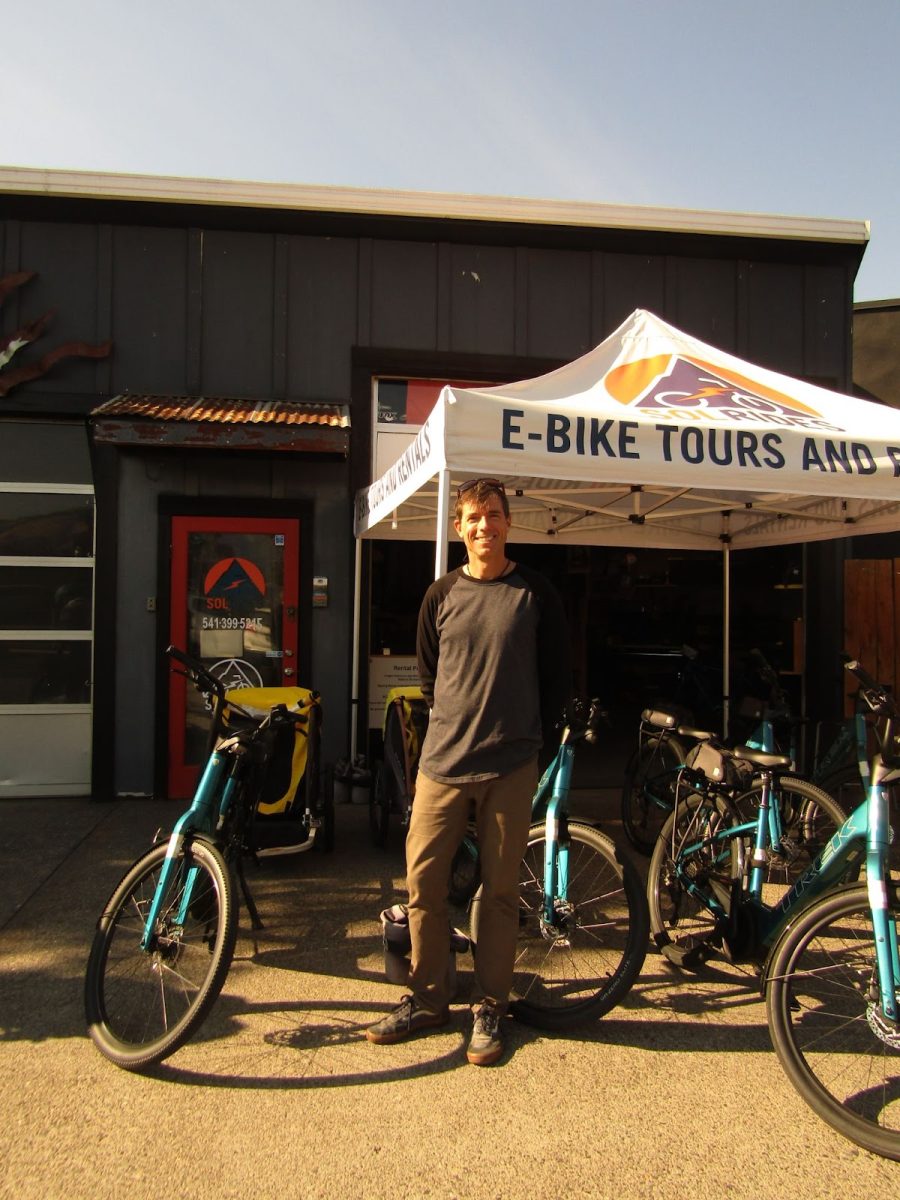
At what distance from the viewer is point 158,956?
2824 millimetres

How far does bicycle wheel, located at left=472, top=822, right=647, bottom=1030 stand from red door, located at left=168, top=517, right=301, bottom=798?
3559 millimetres

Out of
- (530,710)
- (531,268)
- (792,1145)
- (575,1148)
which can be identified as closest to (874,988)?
(792,1145)

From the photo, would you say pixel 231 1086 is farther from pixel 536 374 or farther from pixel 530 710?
pixel 536 374

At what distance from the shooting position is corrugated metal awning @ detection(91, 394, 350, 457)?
18.2ft

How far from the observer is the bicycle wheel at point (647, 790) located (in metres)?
4.92

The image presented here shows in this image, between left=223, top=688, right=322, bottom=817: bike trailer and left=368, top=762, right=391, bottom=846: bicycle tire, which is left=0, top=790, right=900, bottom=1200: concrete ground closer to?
left=223, top=688, right=322, bottom=817: bike trailer

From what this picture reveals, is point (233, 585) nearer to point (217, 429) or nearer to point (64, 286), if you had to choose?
point (217, 429)

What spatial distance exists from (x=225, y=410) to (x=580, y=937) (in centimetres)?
448

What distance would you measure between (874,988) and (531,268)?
593cm

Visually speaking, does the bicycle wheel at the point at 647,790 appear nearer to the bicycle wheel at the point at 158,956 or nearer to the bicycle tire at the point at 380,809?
the bicycle tire at the point at 380,809

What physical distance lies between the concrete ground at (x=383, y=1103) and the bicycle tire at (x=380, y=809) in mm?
1311

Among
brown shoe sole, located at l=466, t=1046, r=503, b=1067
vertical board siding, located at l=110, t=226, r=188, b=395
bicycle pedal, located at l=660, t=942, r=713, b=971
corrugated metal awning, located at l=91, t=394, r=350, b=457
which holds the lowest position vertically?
brown shoe sole, located at l=466, t=1046, r=503, b=1067

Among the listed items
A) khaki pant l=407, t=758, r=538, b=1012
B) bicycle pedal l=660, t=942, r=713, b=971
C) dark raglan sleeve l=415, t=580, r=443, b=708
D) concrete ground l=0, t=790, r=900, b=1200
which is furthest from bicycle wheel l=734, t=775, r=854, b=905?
dark raglan sleeve l=415, t=580, r=443, b=708

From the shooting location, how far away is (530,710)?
2.85 metres
